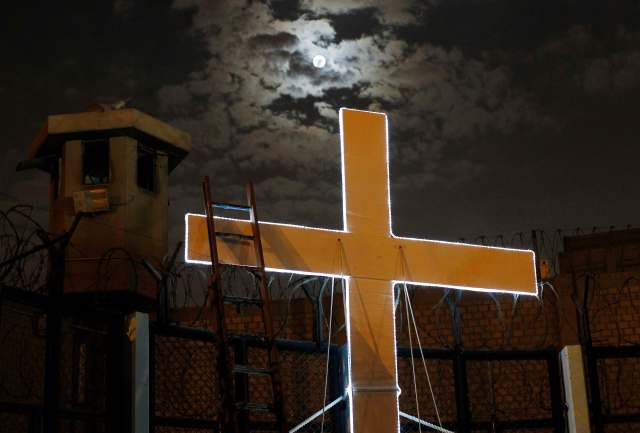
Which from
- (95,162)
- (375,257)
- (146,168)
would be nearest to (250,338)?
(375,257)

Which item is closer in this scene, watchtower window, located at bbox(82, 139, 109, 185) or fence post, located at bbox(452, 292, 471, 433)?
fence post, located at bbox(452, 292, 471, 433)

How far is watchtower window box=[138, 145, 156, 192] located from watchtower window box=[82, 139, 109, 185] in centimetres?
43

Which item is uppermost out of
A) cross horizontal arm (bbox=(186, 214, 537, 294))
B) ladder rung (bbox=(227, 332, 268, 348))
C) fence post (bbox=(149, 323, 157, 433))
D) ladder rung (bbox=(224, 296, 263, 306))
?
cross horizontal arm (bbox=(186, 214, 537, 294))

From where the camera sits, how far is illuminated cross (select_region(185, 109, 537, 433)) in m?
6.22

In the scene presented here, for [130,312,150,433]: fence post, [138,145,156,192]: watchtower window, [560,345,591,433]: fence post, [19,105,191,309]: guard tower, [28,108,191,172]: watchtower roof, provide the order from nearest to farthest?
[130,312,150,433]: fence post
[560,345,591,433]: fence post
[19,105,191,309]: guard tower
[28,108,191,172]: watchtower roof
[138,145,156,192]: watchtower window

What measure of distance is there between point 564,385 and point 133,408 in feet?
13.0

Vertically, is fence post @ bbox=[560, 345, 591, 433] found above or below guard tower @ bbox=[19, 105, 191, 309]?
below

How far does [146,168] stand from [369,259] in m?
4.89

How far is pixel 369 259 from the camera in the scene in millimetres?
6664

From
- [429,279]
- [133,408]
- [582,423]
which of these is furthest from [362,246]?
[582,423]

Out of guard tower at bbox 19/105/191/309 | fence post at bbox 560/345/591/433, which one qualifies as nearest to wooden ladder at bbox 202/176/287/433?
fence post at bbox 560/345/591/433

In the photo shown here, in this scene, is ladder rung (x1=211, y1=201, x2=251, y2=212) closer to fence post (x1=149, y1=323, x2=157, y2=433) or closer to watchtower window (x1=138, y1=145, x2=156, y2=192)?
fence post (x1=149, y1=323, x2=157, y2=433)

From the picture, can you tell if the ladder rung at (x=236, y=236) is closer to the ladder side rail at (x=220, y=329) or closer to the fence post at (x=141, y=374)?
the ladder side rail at (x=220, y=329)

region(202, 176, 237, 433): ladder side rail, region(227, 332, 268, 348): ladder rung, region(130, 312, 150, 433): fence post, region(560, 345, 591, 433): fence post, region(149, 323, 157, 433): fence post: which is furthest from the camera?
region(560, 345, 591, 433): fence post
